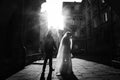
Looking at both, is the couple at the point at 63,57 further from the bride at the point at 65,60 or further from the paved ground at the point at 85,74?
the paved ground at the point at 85,74

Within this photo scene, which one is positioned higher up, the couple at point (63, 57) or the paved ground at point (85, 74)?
the couple at point (63, 57)

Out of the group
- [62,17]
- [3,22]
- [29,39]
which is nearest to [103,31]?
[29,39]

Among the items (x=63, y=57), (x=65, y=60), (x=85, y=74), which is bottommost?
(x=85, y=74)

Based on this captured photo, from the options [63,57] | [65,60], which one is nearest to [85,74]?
[65,60]

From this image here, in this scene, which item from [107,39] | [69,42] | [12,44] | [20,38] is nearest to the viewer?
[69,42]

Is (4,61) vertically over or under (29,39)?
under

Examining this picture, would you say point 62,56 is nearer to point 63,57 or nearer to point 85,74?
point 63,57

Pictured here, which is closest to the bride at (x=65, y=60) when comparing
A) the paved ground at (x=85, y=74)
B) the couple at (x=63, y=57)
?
the couple at (x=63, y=57)

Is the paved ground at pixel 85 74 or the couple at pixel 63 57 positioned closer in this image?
the paved ground at pixel 85 74

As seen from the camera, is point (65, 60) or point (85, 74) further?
point (65, 60)

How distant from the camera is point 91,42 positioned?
25.5m

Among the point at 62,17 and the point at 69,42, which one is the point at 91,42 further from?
the point at 69,42

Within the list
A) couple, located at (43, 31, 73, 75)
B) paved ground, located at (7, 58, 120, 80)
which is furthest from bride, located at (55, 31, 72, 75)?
paved ground, located at (7, 58, 120, 80)

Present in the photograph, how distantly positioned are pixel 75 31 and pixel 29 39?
86.3 ft
